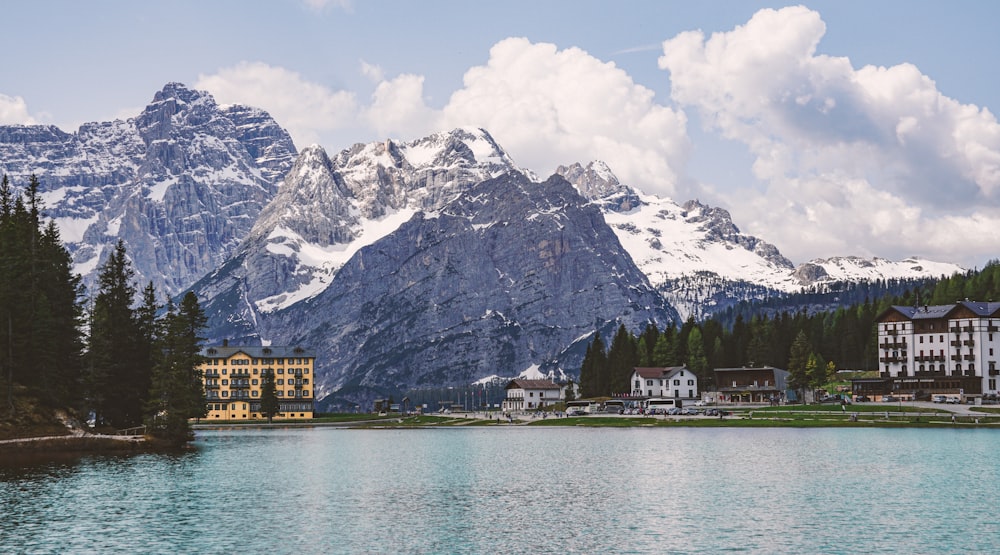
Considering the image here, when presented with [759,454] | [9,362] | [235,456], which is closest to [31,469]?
[9,362]

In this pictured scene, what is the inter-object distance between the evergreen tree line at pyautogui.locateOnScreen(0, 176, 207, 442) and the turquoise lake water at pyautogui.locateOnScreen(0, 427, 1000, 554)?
16.7 meters

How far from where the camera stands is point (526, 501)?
265 ft

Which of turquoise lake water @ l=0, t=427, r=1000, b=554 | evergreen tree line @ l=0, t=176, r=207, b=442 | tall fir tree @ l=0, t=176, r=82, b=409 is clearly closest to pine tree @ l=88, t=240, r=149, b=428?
evergreen tree line @ l=0, t=176, r=207, b=442

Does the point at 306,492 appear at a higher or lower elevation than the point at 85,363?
lower

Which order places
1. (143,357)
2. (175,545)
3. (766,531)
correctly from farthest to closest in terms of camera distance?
(143,357) < (766,531) < (175,545)

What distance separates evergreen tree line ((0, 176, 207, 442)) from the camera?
129 metres

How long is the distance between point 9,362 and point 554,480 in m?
67.6

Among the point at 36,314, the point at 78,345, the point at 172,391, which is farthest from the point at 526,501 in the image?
the point at 78,345

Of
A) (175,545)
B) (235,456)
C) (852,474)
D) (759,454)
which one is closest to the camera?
(175,545)

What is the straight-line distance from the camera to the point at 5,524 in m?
66.1

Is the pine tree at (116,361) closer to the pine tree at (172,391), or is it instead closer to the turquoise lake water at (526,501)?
the pine tree at (172,391)

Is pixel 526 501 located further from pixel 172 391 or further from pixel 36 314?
pixel 36 314

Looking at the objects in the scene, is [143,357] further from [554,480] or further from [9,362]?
[554,480]

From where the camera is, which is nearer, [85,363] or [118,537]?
[118,537]
